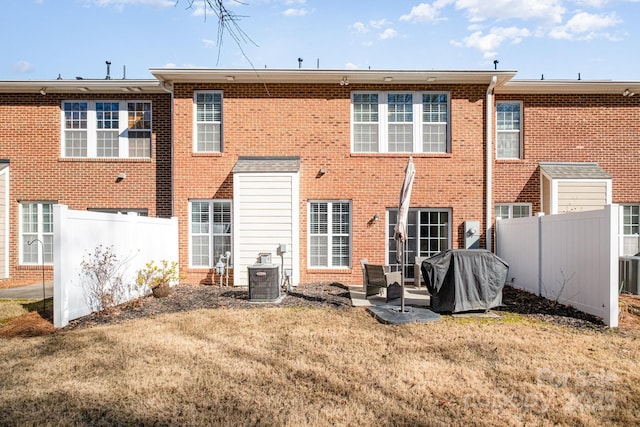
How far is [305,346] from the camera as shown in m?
6.18

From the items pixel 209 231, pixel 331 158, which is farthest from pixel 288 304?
pixel 331 158

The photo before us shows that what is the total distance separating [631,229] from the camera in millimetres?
12844

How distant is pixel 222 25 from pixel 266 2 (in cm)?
40

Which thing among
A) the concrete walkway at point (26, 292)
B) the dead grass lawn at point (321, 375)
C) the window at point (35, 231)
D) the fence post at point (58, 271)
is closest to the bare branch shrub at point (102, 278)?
the fence post at point (58, 271)

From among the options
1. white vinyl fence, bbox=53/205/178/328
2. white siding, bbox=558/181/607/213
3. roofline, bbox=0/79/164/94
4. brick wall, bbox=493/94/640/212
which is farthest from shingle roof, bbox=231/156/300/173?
white siding, bbox=558/181/607/213

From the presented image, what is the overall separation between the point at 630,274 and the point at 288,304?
816cm

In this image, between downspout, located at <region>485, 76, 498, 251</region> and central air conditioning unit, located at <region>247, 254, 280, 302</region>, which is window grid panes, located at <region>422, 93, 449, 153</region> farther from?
central air conditioning unit, located at <region>247, 254, 280, 302</region>

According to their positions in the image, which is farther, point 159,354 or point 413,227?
point 413,227

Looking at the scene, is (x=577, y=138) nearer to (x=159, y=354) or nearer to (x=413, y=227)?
(x=413, y=227)

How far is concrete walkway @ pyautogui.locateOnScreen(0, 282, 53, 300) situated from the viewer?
1023 cm

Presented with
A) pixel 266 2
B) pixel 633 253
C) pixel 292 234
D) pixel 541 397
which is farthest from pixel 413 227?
pixel 266 2

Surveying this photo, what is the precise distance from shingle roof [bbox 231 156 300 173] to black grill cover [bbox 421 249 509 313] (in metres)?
4.62

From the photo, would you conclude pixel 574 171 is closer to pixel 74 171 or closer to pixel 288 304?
pixel 288 304

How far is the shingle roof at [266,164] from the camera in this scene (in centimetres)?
1132
